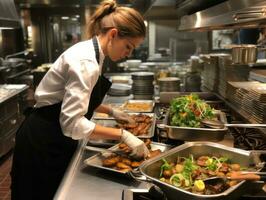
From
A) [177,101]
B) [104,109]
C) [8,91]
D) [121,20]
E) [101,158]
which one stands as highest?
[121,20]

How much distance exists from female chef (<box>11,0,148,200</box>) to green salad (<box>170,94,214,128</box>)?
0.39 meters

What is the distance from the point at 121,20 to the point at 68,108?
528 mm

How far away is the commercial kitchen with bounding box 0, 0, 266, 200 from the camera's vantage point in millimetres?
1396

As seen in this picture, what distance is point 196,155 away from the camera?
1.61 meters

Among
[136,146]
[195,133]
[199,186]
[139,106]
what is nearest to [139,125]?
[195,133]

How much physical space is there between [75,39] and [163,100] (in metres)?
4.73

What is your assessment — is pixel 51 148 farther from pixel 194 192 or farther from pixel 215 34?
pixel 215 34

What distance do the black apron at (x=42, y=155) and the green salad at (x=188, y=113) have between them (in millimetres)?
641

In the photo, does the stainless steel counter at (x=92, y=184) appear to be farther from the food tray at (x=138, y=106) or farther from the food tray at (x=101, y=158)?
the food tray at (x=138, y=106)

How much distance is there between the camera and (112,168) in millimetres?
1568

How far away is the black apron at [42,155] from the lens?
6.17 ft

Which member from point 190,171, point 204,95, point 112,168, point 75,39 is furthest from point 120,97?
point 75,39

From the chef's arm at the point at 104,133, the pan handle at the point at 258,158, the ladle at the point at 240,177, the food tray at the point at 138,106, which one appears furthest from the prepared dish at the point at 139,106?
the ladle at the point at 240,177

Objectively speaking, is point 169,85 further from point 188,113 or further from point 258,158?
point 258,158
